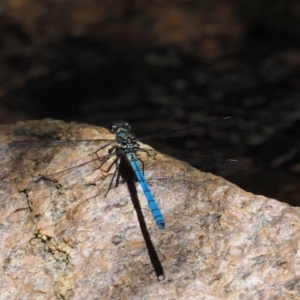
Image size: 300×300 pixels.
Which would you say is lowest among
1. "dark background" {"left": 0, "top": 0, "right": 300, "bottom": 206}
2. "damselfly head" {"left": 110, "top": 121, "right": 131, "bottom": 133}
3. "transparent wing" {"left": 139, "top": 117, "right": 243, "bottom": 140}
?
"transparent wing" {"left": 139, "top": 117, "right": 243, "bottom": 140}

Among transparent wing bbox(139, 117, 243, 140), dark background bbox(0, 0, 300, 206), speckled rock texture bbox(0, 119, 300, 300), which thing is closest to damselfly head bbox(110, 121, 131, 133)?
transparent wing bbox(139, 117, 243, 140)

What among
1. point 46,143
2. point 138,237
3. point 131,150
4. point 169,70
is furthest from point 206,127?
point 169,70

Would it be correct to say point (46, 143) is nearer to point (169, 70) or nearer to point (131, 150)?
point (131, 150)

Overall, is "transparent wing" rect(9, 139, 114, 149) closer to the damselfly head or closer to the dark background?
the damselfly head

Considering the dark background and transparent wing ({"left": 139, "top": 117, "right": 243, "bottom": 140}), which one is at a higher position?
the dark background

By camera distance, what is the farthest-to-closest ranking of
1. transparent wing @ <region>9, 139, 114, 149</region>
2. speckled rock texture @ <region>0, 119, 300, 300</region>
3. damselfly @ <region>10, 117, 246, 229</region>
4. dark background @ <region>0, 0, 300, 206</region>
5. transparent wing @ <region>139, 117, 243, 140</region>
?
dark background @ <region>0, 0, 300, 206</region>
transparent wing @ <region>139, 117, 243, 140</region>
transparent wing @ <region>9, 139, 114, 149</region>
damselfly @ <region>10, 117, 246, 229</region>
speckled rock texture @ <region>0, 119, 300, 300</region>
